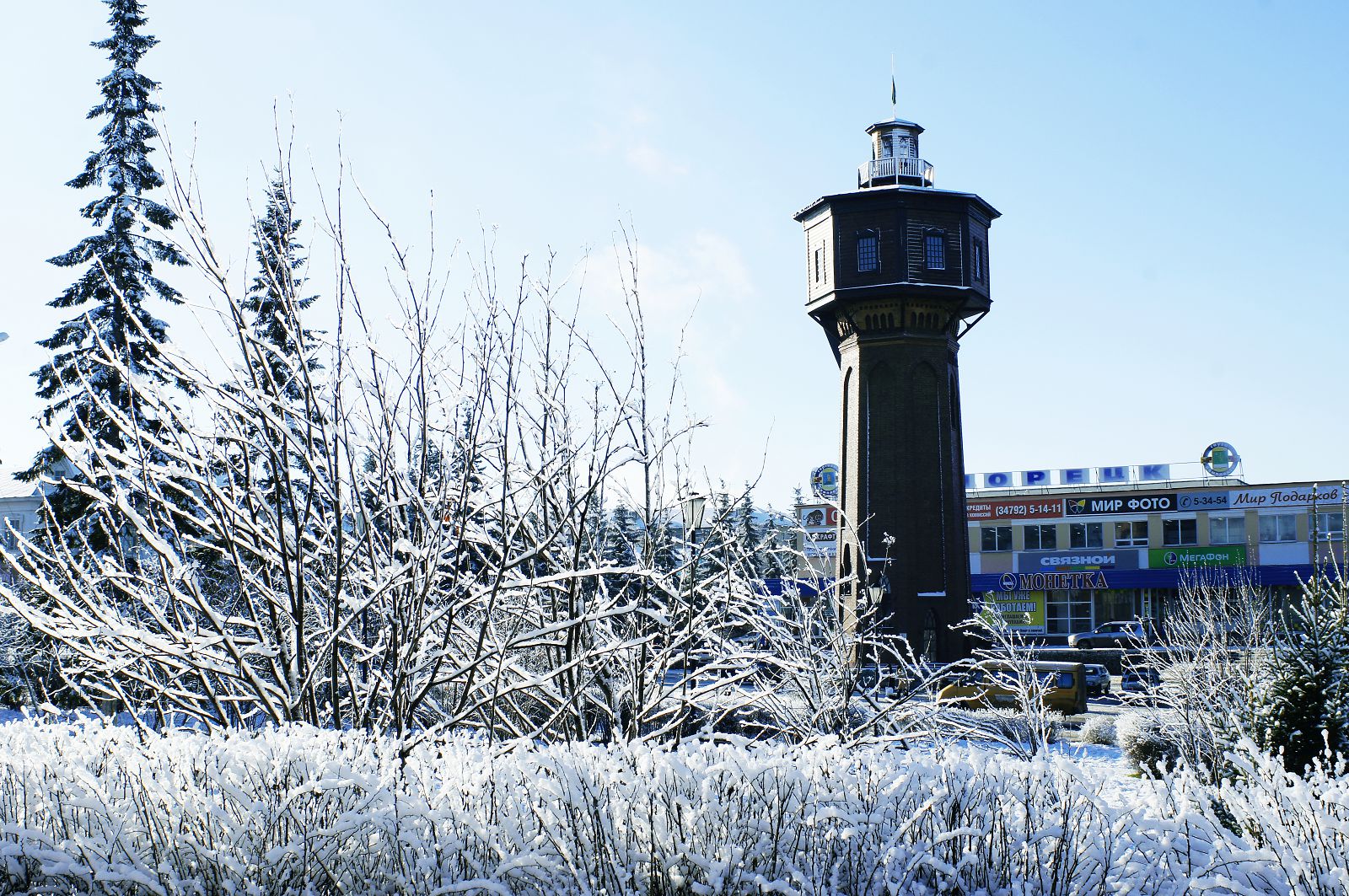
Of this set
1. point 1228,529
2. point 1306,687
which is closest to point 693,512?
point 1306,687

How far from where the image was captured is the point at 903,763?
4395 mm

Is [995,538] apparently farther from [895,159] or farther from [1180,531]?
[895,159]

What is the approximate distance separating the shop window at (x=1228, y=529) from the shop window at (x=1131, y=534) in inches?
115

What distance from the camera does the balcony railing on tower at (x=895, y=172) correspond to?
123ft

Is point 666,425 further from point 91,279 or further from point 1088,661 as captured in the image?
point 1088,661

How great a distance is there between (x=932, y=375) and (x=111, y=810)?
33928 millimetres

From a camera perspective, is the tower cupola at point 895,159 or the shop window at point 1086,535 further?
the shop window at point 1086,535

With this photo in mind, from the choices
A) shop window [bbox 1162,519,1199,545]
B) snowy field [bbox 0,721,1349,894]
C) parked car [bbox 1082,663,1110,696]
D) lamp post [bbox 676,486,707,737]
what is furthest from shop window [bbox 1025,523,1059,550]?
snowy field [bbox 0,721,1349,894]

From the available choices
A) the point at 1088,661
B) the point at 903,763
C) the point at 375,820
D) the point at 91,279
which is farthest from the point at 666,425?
the point at 1088,661

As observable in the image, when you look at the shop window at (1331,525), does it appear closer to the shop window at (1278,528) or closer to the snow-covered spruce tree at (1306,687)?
the shop window at (1278,528)

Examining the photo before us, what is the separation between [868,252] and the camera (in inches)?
1425

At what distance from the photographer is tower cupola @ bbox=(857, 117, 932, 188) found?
3762 cm

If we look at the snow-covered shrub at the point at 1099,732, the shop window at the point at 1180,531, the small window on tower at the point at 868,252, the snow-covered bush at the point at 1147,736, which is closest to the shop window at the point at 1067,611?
the shop window at the point at 1180,531

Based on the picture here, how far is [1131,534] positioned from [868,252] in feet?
88.3
